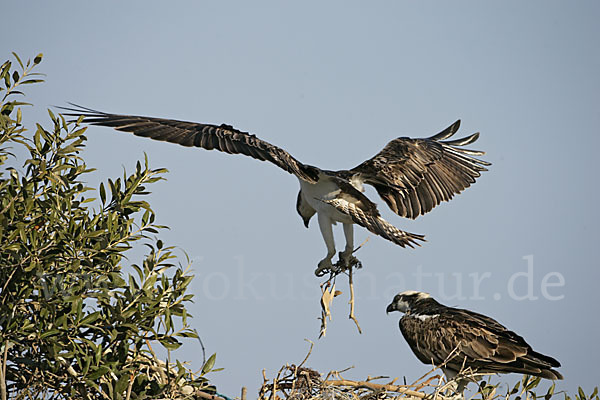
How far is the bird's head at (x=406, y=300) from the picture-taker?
7182mm

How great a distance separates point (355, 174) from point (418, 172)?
2.31 feet

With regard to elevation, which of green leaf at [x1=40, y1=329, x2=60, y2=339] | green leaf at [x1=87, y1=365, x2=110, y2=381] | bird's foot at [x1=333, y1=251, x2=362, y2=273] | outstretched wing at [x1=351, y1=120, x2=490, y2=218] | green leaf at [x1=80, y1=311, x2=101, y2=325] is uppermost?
outstretched wing at [x1=351, y1=120, x2=490, y2=218]

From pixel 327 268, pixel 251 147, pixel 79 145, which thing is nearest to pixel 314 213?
pixel 327 268

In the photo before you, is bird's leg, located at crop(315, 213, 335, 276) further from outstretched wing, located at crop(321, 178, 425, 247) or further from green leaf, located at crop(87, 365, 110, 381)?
green leaf, located at crop(87, 365, 110, 381)

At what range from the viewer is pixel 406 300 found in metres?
7.25

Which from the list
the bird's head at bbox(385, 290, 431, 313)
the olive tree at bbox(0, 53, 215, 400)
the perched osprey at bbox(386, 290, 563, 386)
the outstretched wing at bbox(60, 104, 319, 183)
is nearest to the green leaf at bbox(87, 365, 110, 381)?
the olive tree at bbox(0, 53, 215, 400)

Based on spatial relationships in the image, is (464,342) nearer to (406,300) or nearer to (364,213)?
(406,300)

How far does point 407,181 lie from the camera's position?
6.68 meters

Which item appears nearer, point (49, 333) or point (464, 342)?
point (49, 333)

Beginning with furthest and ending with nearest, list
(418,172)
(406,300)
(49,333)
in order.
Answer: (406,300)
(418,172)
(49,333)

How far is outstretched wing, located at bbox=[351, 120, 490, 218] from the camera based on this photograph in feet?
21.6

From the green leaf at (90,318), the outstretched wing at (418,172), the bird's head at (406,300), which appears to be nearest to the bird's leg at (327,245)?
the outstretched wing at (418,172)

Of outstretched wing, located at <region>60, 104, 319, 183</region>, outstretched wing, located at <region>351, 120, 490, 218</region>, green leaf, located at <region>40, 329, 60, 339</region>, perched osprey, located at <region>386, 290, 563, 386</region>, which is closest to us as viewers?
green leaf, located at <region>40, 329, 60, 339</region>

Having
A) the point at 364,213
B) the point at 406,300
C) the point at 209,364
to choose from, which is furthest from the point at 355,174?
the point at 209,364
